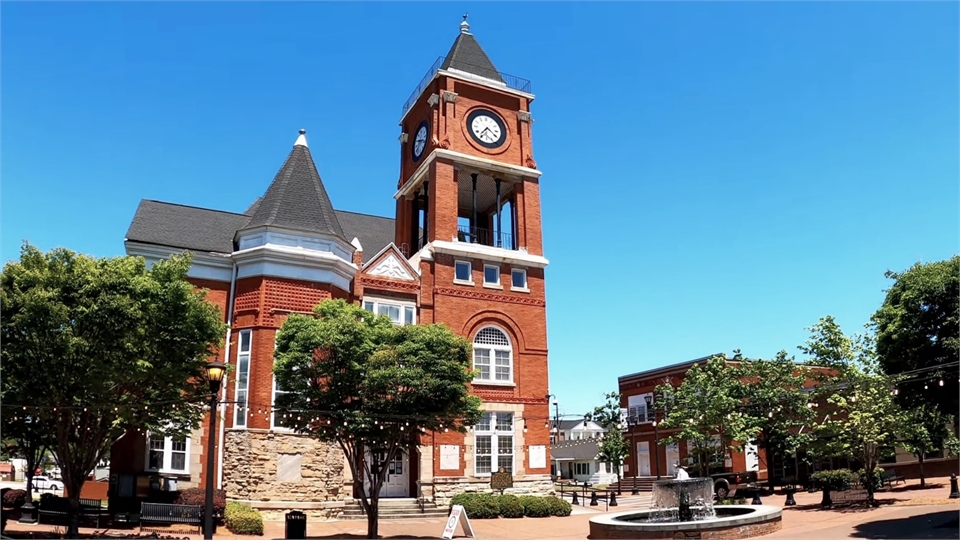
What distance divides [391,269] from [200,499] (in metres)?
12.8

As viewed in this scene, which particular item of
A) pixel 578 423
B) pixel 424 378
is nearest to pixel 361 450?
pixel 424 378

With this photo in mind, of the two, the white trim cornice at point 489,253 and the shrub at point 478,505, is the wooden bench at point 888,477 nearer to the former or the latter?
the shrub at point 478,505

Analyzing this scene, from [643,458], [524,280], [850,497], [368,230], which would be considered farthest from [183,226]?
[643,458]

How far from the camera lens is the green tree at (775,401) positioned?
33062 mm

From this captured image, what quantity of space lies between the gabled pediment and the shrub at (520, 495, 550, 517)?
35.6 feet

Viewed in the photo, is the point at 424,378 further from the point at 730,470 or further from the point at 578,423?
the point at 578,423

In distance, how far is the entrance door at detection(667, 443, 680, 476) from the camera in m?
48.8

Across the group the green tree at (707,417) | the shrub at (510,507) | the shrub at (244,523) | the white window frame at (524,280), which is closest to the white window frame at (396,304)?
the white window frame at (524,280)

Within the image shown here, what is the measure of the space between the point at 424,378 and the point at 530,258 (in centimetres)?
1524

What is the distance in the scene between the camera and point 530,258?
118 feet

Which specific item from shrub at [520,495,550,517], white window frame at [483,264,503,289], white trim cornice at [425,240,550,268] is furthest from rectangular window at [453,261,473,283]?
shrub at [520,495,550,517]

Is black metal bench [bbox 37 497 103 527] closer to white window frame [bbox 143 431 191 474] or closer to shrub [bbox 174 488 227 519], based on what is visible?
shrub [bbox 174 488 227 519]

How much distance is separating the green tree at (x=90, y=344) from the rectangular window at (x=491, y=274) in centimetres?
1658

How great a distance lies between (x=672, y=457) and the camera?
4953 cm
